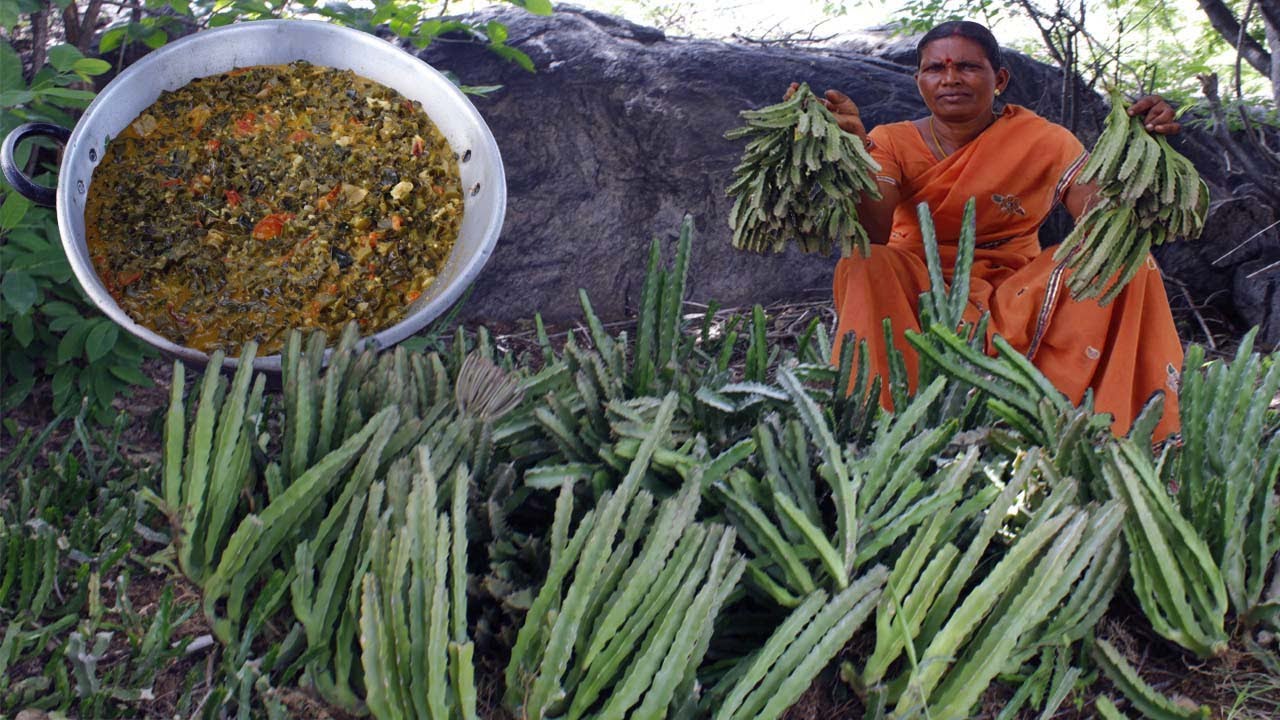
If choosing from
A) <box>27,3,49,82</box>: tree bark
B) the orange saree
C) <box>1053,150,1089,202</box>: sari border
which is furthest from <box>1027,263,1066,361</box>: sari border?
<box>27,3,49,82</box>: tree bark

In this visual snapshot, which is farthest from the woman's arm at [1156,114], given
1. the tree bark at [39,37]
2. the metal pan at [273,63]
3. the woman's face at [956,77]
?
the tree bark at [39,37]

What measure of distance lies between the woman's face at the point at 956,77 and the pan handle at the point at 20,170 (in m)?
1.88

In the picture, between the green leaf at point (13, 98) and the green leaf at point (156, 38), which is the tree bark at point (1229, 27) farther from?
the green leaf at point (13, 98)

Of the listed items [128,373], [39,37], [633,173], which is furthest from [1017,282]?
[39,37]

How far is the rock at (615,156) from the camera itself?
3201 millimetres

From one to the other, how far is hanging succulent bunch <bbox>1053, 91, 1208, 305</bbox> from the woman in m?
0.52

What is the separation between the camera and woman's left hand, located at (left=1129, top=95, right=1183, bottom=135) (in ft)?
5.49

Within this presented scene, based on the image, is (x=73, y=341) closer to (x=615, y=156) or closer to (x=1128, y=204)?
(x=615, y=156)

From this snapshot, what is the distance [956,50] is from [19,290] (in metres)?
Result: 2.04

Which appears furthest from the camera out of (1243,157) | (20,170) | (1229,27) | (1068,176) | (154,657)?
(1229,27)

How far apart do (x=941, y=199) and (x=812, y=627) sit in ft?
5.74

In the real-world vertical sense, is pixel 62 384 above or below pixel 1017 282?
below

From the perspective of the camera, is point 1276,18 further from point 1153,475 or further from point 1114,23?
point 1153,475

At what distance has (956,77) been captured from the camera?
7.80 feet
